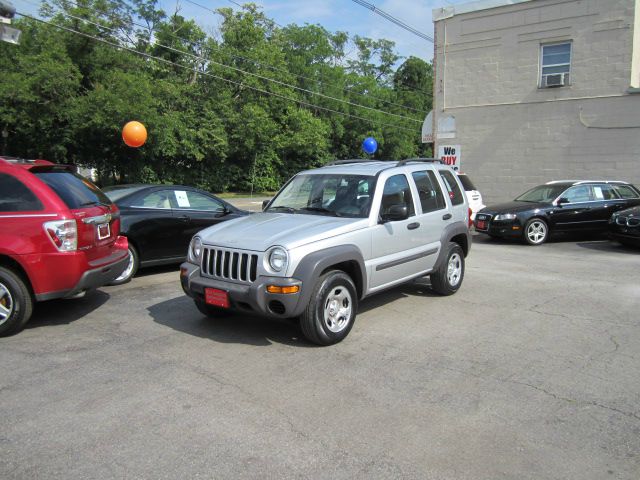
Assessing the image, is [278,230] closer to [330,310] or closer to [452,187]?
[330,310]

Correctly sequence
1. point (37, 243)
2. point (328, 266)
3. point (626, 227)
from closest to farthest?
point (328, 266)
point (37, 243)
point (626, 227)

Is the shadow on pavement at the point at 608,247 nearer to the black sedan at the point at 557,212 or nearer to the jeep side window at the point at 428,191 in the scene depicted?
the black sedan at the point at 557,212

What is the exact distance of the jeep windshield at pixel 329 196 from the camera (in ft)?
19.7

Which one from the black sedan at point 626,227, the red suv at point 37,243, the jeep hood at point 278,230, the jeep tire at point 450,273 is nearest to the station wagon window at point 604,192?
the black sedan at point 626,227

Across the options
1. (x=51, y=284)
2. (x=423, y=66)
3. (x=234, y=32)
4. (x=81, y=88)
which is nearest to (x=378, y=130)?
(x=234, y=32)

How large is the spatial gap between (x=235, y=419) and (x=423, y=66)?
68.2 metres

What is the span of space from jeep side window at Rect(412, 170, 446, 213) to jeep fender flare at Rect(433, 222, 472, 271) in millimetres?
344

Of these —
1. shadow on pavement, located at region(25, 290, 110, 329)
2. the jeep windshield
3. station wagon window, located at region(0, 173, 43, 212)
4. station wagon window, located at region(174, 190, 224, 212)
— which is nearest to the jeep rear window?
station wagon window, located at region(0, 173, 43, 212)

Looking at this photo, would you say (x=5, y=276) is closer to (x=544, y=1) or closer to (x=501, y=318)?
(x=501, y=318)

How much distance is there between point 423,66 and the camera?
6669cm

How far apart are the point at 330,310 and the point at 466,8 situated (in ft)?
56.3

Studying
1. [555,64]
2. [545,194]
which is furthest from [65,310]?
[555,64]

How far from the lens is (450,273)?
24.2 ft

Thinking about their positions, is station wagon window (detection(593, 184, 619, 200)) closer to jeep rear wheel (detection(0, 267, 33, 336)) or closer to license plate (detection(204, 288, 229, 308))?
license plate (detection(204, 288, 229, 308))
